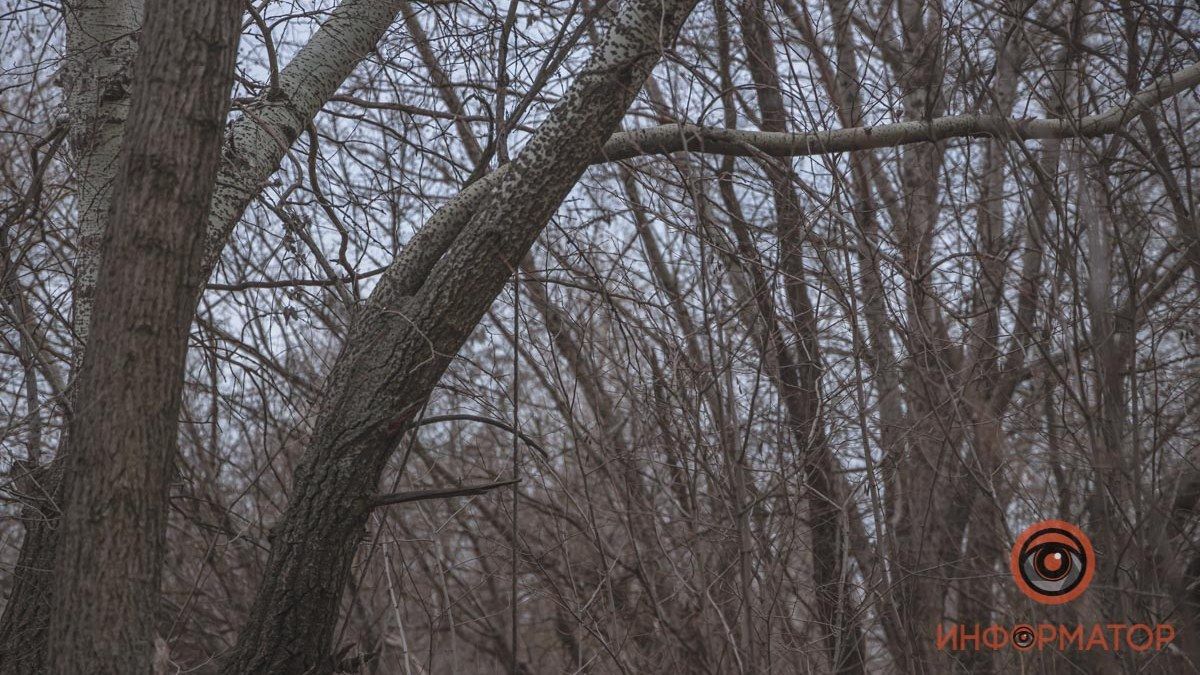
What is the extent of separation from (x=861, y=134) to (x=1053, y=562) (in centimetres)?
161

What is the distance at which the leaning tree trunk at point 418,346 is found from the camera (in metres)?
2.58

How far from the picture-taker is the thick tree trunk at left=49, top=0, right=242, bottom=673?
186 cm

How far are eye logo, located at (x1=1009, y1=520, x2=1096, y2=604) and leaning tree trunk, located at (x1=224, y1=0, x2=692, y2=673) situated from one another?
189cm

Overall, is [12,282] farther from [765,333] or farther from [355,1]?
[765,333]

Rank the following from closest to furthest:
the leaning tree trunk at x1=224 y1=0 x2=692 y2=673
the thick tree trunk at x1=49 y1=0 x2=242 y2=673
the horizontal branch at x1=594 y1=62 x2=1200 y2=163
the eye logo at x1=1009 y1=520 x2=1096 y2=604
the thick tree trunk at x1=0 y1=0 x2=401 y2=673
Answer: the thick tree trunk at x1=49 y1=0 x2=242 y2=673, the leaning tree trunk at x1=224 y1=0 x2=692 y2=673, the eye logo at x1=1009 y1=520 x2=1096 y2=604, the thick tree trunk at x1=0 y1=0 x2=401 y2=673, the horizontal branch at x1=594 y1=62 x2=1200 y2=163

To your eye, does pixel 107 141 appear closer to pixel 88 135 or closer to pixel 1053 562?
pixel 88 135

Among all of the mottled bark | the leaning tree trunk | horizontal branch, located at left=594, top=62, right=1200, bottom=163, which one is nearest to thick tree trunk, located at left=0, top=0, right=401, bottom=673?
the mottled bark

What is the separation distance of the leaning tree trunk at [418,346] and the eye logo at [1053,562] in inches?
74.5

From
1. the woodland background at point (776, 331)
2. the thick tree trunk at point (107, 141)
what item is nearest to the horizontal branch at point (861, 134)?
the woodland background at point (776, 331)

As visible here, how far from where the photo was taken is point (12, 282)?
11.3ft

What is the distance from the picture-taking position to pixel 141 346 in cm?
195
